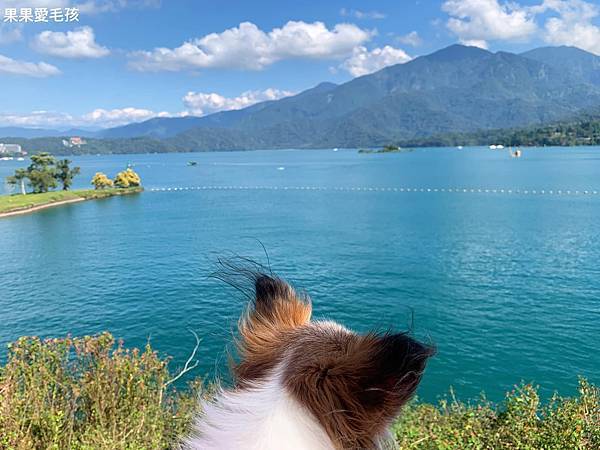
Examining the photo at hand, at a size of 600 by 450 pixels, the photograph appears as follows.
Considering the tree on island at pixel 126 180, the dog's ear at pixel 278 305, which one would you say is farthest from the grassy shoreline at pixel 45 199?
the dog's ear at pixel 278 305

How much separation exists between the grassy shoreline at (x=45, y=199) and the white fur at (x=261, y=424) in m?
59.9

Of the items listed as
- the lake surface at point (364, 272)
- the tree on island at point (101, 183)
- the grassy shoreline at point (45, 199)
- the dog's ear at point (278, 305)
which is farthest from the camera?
the tree on island at point (101, 183)

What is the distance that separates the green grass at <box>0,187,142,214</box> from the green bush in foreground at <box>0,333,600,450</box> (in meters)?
55.0

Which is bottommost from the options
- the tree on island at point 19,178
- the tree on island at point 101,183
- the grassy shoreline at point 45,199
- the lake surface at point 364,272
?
the lake surface at point 364,272

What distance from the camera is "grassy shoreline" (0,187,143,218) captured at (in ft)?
Result: 177

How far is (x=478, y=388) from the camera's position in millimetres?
15070

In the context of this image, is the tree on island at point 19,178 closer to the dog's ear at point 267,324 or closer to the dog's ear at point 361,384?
the dog's ear at point 267,324

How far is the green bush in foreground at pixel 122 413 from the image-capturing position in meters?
5.17

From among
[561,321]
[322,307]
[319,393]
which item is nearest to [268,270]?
[319,393]

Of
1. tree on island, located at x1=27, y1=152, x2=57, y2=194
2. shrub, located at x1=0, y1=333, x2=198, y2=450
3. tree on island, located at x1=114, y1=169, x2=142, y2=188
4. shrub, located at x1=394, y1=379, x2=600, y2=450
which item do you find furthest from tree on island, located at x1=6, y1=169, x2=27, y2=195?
shrub, located at x1=394, y1=379, x2=600, y2=450

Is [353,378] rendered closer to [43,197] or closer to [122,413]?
[122,413]

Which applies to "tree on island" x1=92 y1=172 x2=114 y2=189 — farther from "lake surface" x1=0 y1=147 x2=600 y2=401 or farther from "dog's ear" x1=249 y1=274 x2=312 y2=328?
"dog's ear" x1=249 y1=274 x2=312 y2=328

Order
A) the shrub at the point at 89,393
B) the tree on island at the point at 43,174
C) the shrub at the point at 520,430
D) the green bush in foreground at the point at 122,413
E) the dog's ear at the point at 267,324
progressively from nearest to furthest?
1. the dog's ear at the point at 267,324
2. the green bush in foreground at the point at 122,413
3. the shrub at the point at 89,393
4. the shrub at the point at 520,430
5. the tree on island at the point at 43,174

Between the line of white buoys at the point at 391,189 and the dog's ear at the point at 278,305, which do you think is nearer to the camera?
the dog's ear at the point at 278,305
